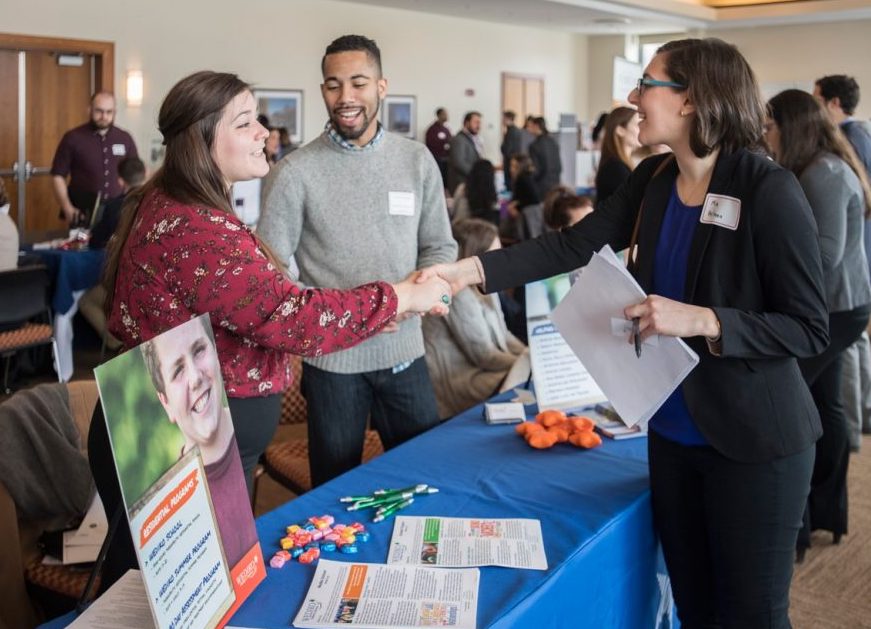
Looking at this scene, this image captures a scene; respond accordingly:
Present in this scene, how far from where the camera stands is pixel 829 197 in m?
2.90

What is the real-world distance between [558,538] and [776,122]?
195 centimetres

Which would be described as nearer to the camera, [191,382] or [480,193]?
[191,382]

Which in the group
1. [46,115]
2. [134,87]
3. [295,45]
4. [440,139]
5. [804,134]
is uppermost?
[295,45]

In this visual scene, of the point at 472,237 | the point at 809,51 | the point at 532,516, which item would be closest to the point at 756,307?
the point at 532,516

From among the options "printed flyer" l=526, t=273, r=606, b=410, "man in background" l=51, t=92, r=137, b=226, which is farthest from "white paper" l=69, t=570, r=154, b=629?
"man in background" l=51, t=92, r=137, b=226

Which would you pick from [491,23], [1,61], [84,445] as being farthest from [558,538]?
[491,23]

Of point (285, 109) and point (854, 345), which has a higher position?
point (285, 109)

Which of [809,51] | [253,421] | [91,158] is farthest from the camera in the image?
[809,51]

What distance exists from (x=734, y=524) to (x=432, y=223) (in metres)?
1.16

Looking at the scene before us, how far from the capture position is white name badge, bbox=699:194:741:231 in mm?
1567

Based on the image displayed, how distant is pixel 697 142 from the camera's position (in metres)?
1.63

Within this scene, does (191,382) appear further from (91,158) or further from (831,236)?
(91,158)

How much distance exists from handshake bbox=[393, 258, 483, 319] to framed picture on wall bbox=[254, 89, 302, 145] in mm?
9653

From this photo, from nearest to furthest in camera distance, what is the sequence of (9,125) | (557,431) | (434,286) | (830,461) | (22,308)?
(434,286) < (557,431) < (830,461) < (22,308) < (9,125)
